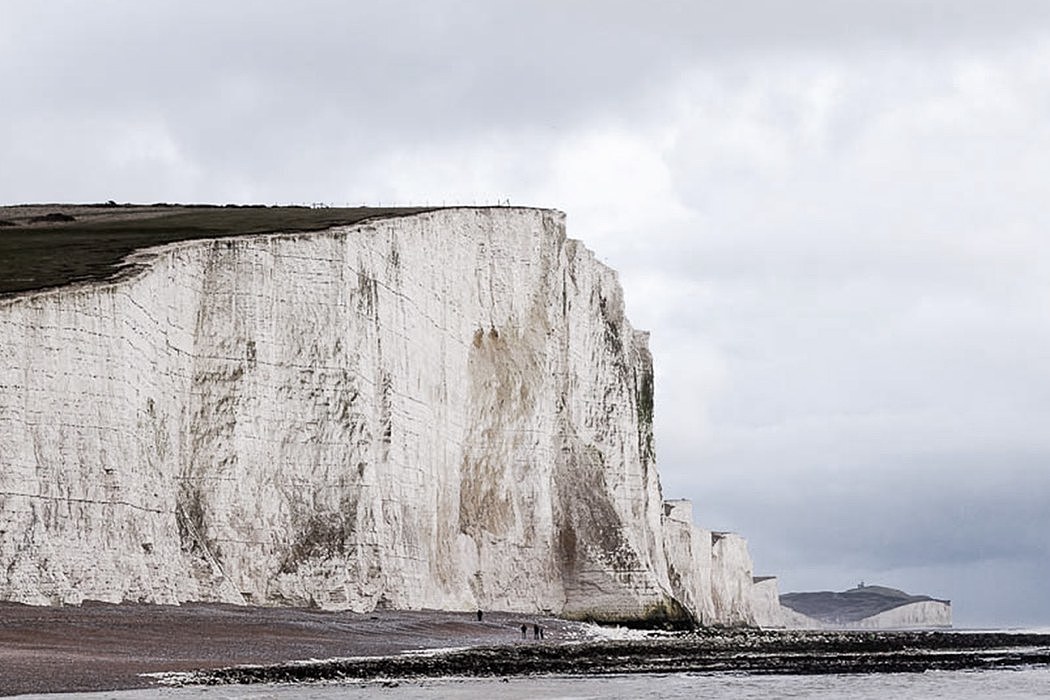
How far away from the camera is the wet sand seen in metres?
23.3

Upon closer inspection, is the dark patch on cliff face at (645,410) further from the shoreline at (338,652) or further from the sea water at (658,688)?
the sea water at (658,688)

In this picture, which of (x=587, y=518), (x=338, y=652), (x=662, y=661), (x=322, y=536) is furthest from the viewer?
(x=587, y=518)

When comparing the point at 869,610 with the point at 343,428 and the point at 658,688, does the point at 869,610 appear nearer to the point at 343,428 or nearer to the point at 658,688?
the point at 343,428

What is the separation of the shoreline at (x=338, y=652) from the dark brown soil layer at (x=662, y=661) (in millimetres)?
38

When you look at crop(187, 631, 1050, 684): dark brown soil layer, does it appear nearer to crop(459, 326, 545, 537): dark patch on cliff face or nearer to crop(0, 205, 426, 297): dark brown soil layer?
crop(459, 326, 545, 537): dark patch on cliff face

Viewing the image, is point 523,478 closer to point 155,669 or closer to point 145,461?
point 145,461

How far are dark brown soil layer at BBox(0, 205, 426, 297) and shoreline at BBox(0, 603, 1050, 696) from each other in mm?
7805

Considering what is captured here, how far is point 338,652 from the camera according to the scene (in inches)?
1243

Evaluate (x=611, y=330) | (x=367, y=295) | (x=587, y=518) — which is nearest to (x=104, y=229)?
(x=367, y=295)

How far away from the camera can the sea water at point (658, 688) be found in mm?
22078

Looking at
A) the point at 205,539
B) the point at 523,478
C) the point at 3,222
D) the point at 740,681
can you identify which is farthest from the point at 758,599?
the point at 740,681

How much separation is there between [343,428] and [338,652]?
11.9 meters

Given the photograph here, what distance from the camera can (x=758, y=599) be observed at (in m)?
120

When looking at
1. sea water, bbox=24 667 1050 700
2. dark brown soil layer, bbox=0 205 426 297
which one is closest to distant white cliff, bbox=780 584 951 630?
dark brown soil layer, bbox=0 205 426 297
